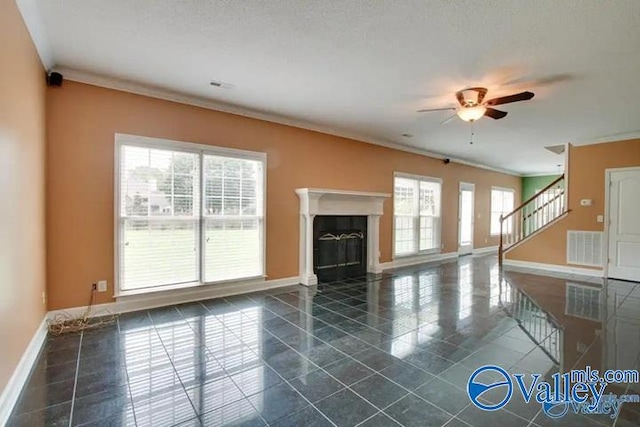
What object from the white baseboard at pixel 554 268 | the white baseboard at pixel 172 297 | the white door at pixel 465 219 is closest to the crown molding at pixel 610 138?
the white baseboard at pixel 554 268

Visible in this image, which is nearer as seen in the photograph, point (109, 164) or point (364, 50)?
point (364, 50)

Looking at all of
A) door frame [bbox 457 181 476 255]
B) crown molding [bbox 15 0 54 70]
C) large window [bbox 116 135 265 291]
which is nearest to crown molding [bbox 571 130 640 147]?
door frame [bbox 457 181 476 255]

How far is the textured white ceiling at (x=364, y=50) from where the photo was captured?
2.37 metres

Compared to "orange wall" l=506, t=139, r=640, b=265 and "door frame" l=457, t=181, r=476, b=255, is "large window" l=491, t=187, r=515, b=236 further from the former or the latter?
"orange wall" l=506, t=139, r=640, b=265

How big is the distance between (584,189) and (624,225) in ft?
3.01

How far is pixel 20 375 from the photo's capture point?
2.26 meters

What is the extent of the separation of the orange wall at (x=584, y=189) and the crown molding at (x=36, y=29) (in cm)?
844

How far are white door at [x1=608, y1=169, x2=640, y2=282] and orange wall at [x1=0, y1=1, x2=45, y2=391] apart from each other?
28.1ft

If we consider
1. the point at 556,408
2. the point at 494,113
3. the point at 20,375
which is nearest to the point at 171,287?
the point at 20,375

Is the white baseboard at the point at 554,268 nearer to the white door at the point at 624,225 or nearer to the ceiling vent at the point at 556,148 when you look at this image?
the white door at the point at 624,225

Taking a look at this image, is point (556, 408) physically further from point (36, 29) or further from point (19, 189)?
point (36, 29)

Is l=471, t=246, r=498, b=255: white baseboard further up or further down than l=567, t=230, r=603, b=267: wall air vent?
further down

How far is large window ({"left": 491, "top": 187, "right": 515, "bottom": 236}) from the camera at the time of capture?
10016 millimetres

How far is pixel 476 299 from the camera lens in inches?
175
